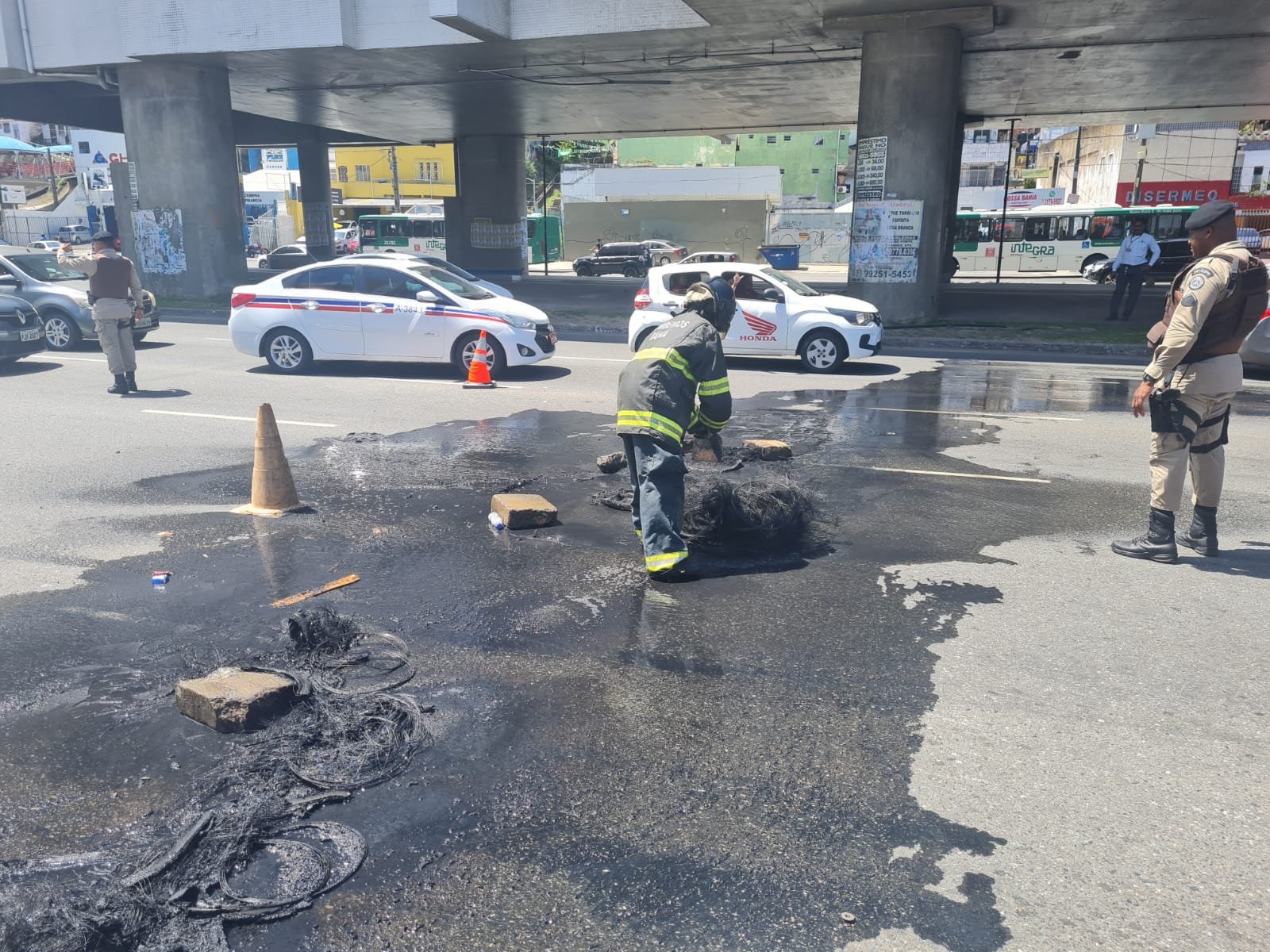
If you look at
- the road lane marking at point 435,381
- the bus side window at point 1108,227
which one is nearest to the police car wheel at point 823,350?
the road lane marking at point 435,381

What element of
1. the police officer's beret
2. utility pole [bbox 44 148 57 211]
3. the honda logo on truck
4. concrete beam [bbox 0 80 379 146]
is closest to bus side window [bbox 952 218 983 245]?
concrete beam [bbox 0 80 379 146]

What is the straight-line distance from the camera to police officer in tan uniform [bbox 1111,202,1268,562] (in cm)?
564

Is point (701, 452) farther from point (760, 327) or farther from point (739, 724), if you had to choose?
point (760, 327)

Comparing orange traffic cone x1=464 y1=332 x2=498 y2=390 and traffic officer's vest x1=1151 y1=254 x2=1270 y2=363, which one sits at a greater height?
traffic officer's vest x1=1151 y1=254 x2=1270 y2=363

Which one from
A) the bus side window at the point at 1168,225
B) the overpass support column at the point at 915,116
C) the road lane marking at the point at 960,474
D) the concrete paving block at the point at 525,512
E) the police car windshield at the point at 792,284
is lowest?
the road lane marking at the point at 960,474

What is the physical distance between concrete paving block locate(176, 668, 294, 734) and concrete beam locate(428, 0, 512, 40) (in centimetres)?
1553

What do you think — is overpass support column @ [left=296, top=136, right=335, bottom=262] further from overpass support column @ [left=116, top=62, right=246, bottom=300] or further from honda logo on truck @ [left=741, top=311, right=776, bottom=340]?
honda logo on truck @ [left=741, top=311, right=776, bottom=340]

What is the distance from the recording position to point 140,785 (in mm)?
3678

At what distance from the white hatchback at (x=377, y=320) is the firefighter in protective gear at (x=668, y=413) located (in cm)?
769

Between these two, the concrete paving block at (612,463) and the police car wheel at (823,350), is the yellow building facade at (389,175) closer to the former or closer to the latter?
the police car wheel at (823,350)

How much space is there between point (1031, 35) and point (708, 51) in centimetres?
648

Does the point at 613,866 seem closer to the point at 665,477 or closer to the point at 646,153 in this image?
the point at 665,477

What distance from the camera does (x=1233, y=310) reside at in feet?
18.7

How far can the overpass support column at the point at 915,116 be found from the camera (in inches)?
716
